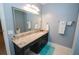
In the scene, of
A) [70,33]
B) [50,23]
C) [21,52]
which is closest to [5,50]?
[21,52]

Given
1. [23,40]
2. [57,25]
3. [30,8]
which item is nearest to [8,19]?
[23,40]

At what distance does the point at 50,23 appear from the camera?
5.04 feet

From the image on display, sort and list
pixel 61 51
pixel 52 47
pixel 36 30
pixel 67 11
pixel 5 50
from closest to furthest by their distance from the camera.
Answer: pixel 5 50
pixel 67 11
pixel 61 51
pixel 52 47
pixel 36 30

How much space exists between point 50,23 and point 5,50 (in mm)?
1134

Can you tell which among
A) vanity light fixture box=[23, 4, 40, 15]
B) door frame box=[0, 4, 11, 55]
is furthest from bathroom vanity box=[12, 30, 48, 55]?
vanity light fixture box=[23, 4, 40, 15]

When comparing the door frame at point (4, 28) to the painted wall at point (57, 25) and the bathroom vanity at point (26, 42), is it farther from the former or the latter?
the painted wall at point (57, 25)

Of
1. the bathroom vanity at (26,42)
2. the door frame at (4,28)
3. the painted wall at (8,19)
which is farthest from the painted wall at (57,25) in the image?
the door frame at (4,28)

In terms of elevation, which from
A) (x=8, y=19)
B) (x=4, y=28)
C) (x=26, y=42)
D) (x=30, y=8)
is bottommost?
(x=26, y=42)

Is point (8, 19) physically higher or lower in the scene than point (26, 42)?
higher

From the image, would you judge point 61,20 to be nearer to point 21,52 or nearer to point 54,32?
point 54,32

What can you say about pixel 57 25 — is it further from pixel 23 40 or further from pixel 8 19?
pixel 8 19

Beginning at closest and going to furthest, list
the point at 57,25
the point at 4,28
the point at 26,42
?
the point at 4,28 < the point at 26,42 < the point at 57,25

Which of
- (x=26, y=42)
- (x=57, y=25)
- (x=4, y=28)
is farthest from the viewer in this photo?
(x=57, y=25)

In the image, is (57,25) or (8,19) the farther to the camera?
(57,25)
